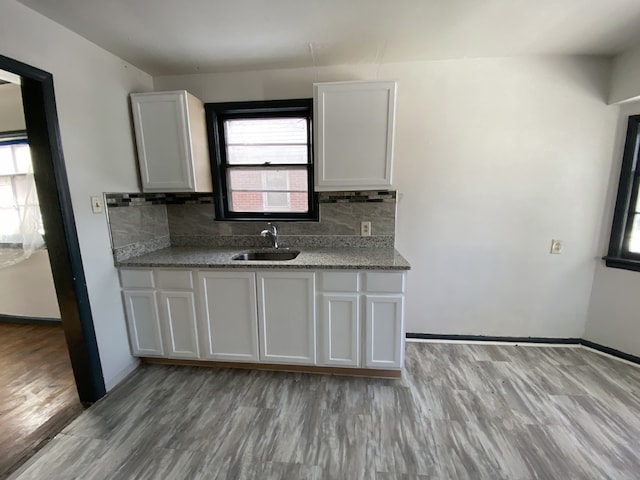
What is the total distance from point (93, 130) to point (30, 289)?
217cm

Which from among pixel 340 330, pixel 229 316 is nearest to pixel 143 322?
pixel 229 316

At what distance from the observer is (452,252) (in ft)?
7.50

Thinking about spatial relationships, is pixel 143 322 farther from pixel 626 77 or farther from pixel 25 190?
pixel 626 77

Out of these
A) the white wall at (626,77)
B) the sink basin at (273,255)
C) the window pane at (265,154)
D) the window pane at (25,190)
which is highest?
the white wall at (626,77)

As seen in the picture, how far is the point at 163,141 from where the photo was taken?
2055 mm

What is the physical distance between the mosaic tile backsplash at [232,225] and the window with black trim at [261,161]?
0.34 ft

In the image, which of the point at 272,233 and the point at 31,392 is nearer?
the point at 31,392

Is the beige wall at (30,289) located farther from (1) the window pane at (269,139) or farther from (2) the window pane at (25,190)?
(1) the window pane at (269,139)

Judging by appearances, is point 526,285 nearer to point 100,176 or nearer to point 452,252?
point 452,252

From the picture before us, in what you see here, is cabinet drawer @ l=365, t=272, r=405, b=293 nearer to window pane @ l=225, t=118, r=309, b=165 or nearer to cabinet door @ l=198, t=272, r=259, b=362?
cabinet door @ l=198, t=272, r=259, b=362

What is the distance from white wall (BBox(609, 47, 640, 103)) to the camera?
181cm

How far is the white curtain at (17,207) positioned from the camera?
8.26 ft

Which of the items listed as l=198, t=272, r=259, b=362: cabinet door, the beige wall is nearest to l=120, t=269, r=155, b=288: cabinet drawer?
l=198, t=272, r=259, b=362: cabinet door

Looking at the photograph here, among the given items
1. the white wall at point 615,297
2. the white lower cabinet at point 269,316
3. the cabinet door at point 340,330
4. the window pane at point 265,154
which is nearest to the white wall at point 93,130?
the white lower cabinet at point 269,316
